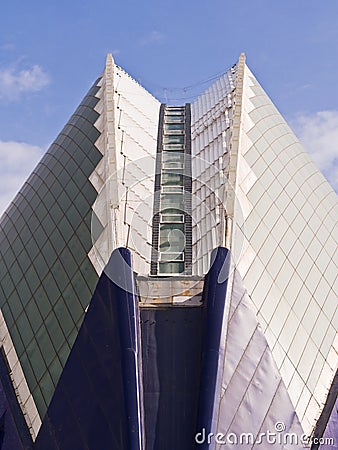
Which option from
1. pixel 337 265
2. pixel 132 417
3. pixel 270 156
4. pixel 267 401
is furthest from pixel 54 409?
pixel 270 156

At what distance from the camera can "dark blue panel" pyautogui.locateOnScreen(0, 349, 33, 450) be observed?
1432cm

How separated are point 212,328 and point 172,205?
23.3 feet

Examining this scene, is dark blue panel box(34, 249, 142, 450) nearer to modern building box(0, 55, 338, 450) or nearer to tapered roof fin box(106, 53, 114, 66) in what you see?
modern building box(0, 55, 338, 450)

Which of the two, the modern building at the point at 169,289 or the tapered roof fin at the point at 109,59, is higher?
the tapered roof fin at the point at 109,59

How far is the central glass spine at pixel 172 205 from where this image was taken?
17375mm

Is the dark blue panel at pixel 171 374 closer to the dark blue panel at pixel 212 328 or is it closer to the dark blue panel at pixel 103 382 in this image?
→ the dark blue panel at pixel 212 328

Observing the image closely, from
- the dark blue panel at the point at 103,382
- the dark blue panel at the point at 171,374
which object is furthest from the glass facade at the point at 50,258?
the dark blue panel at the point at 171,374

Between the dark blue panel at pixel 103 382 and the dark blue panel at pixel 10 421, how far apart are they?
35.0 inches

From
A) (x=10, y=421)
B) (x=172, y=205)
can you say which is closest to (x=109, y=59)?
(x=172, y=205)

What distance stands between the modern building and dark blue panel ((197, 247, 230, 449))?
3 centimetres

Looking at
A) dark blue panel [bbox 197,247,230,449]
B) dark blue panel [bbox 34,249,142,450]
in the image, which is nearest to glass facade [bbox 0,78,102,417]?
dark blue panel [bbox 34,249,142,450]

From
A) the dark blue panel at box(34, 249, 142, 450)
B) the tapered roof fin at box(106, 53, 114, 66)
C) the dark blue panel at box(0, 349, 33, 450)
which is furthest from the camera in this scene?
the tapered roof fin at box(106, 53, 114, 66)

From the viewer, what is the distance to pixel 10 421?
49.9ft

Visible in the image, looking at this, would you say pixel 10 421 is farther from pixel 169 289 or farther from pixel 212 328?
pixel 212 328
